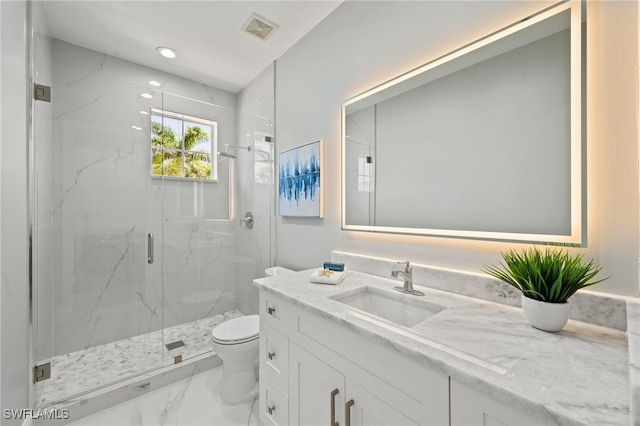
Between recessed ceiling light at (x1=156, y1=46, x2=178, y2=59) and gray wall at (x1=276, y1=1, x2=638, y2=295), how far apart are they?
95cm

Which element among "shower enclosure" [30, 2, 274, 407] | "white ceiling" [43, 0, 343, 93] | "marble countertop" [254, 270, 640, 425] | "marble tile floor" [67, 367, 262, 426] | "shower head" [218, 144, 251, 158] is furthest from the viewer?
"shower head" [218, 144, 251, 158]

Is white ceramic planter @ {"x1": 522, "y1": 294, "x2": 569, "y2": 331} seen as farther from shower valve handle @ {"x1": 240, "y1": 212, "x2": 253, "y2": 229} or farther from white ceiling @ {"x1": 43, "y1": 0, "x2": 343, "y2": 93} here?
shower valve handle @ {"x1": 240, "y1": 212, "x2": 253, "y2": 229}

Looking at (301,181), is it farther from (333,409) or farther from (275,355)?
(333,409)

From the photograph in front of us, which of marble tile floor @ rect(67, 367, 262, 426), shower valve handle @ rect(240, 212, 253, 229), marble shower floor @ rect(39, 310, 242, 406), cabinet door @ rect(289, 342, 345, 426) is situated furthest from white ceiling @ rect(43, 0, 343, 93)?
marble tile floor @ rect(67, 367, 262, 426)

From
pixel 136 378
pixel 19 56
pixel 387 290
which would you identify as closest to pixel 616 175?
pixel 387 290

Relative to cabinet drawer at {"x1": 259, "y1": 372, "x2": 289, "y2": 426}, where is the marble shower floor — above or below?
below

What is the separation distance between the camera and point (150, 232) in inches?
94.1

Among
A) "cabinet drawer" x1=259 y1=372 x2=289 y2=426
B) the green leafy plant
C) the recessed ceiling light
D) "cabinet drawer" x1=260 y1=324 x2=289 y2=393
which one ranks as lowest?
→ "cabinet drawer" x1=259 y1=372 x2=289 y2=426

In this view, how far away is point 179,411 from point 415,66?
2.48 metres

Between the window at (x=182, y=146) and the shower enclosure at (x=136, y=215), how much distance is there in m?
0.01

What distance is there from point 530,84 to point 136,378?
282 cm

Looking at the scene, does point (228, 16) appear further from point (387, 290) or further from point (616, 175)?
point (616, 175)

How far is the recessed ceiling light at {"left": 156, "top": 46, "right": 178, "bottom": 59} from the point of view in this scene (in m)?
2.28

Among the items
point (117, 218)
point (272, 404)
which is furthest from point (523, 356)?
point (117, 218)
